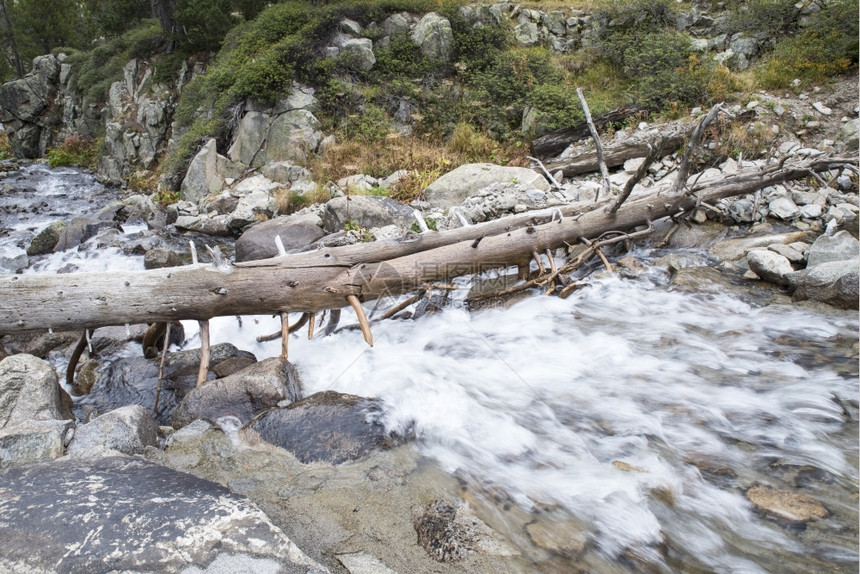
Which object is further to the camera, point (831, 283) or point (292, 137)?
point (292, 137)

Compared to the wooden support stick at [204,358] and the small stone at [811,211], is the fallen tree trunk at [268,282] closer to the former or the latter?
the wooden support stick at [204,358]

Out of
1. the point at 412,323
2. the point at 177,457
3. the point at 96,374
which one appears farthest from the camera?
the point at 412,323

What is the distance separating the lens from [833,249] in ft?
20.2

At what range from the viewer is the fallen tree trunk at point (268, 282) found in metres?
4.12

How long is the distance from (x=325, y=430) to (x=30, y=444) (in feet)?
6.30

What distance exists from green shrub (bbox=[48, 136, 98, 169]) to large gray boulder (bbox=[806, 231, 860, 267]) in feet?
91.6

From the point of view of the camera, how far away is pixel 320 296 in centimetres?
477

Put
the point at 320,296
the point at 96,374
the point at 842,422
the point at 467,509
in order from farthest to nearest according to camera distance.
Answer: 1. the point at 96,374
2. the point at 320,296
3. the point at 842,422
4. the point at 467,509

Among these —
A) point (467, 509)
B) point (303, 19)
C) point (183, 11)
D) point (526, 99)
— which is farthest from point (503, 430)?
point (183, 11)

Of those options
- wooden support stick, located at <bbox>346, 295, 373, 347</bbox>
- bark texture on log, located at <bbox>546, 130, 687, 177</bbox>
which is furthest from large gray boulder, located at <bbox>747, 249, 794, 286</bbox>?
bark texture on log, located at <bbox>546, 130, 687, 177</bbox>

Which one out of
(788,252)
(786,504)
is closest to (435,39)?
(788,252)

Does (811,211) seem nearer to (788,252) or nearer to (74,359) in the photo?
(788,252)

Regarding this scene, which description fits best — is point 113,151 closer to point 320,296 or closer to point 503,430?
point 320,296

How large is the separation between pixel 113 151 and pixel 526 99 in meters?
17.1
